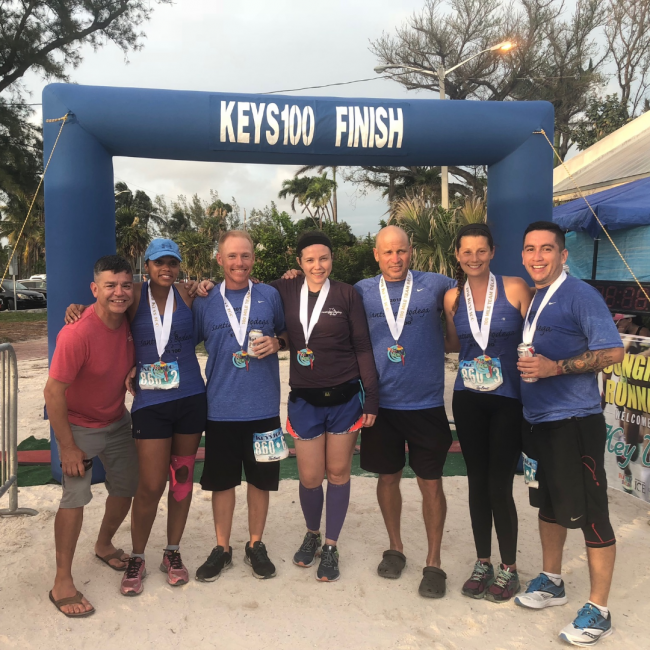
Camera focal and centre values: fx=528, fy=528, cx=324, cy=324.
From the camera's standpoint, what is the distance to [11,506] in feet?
12.5

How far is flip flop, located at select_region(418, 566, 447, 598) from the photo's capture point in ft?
9.20

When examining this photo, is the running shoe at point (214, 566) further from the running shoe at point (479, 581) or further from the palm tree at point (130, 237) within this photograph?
the palm tree at point (130, 237)

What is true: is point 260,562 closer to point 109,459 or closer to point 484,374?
point 109,459

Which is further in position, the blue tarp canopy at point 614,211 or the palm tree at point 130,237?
the palm tree at point 130,237

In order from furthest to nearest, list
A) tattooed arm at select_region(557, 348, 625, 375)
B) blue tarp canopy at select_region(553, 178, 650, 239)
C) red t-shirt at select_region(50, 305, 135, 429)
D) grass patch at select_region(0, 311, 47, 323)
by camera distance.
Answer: grass patch at select_region(0, 311, 47, 323), blue tarp canopy at select_region(553, 178, 650, 239), red t-shirt at select_region(50, 305, 135, 429), tattooed arm at select_region(557, 348, 625, 375)

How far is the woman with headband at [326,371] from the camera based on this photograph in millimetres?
2904

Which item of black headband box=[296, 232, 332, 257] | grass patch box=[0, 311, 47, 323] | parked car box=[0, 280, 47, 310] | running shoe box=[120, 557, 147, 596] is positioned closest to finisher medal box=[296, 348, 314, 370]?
black headband box=[296, 232, 332, 257]

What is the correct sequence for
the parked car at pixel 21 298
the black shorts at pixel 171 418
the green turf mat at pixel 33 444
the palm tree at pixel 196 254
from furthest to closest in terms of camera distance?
the palm tree at pixel 196 254 → the parked car at pixel 21 298 → the green turf mat at pixel 33 444 → the black shorts at pixel 171 418

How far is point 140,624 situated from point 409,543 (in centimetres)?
168

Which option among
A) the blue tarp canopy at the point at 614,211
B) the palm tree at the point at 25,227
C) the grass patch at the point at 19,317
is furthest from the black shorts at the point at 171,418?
the grass patch at the point at 19,317

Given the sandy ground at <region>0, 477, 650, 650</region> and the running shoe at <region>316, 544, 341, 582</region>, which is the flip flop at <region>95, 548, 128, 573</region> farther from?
the running shoe at <region>316, 544, 341, 582</region>

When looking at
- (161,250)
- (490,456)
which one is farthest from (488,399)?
(161,250)

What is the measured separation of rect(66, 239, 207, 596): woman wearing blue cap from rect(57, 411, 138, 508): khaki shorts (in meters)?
0.11

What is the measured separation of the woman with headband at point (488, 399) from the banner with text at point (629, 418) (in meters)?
1.47
